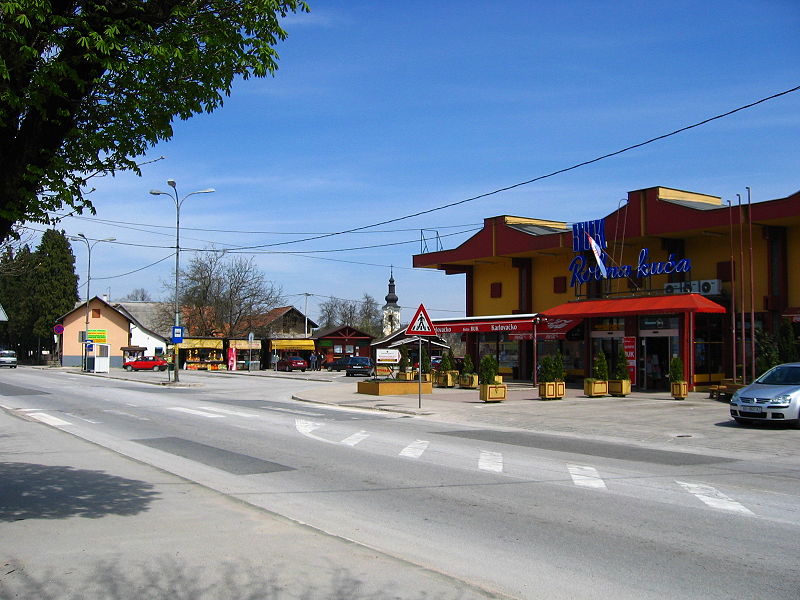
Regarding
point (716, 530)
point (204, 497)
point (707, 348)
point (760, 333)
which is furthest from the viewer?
point (707, 348)

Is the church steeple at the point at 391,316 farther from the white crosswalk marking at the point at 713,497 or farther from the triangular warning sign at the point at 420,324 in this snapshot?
the white crosswalk marking at the point at 713,497

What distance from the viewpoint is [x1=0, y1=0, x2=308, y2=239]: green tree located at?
5.85 meters

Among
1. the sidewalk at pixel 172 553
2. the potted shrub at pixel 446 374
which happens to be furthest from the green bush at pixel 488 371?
the sidewalk at pixel 172 553

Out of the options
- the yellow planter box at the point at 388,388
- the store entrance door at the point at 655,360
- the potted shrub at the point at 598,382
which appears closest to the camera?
the potted shrub at the point at 598,382

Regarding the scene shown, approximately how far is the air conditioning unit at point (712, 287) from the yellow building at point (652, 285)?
0.15 feet

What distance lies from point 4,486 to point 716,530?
→ 8417mm

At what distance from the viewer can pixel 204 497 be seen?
28.6 ft

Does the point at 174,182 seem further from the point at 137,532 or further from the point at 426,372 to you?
the point at 137,532

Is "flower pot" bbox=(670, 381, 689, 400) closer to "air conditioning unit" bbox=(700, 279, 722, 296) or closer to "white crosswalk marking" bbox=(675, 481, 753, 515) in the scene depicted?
"air conditioning unit" bbox=(700, 279, 722, 296)

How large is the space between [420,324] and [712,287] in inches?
528

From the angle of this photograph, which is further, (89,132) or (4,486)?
(4,486)

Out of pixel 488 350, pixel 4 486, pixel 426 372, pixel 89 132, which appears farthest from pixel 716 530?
pixel 488 350

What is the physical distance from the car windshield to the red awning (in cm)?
917

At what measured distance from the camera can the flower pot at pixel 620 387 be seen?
27.0 m
